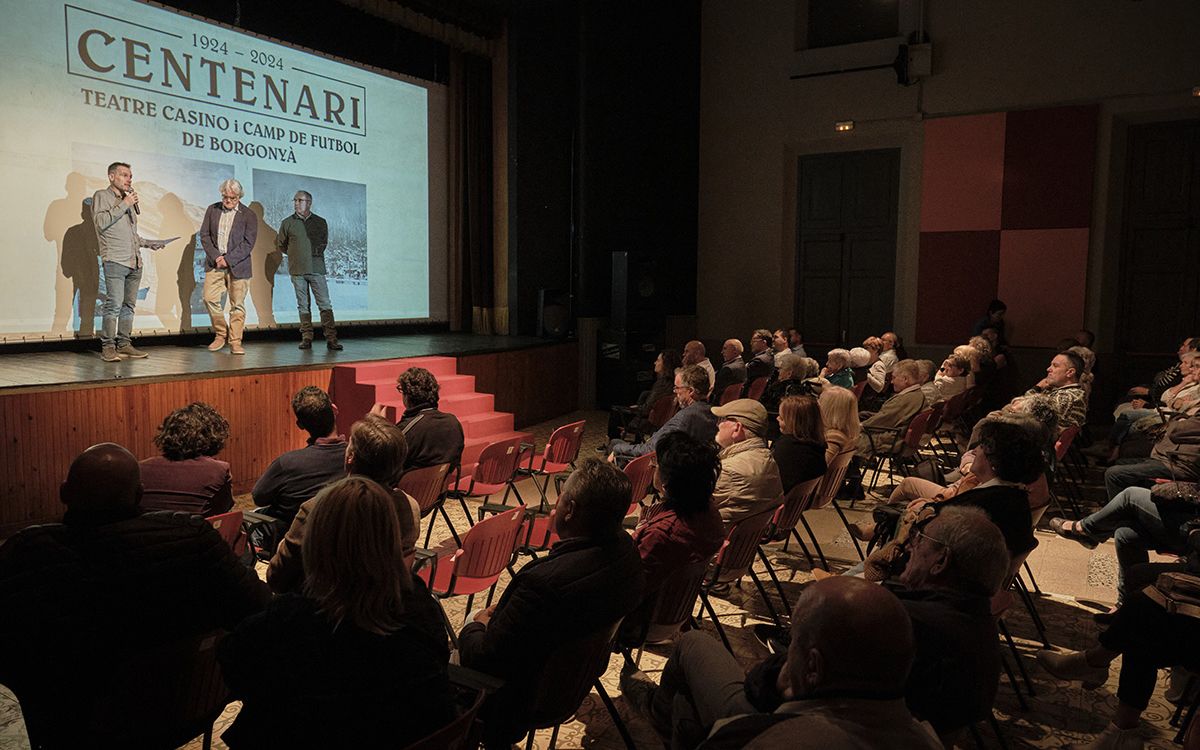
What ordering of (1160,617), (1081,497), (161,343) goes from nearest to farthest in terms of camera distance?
(1160,617) < (1081,497) < (161,343)

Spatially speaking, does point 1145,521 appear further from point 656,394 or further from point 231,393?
point 231,393

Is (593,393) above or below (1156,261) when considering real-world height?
below

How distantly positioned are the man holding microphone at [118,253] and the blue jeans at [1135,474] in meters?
7.09

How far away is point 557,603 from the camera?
6.99ft

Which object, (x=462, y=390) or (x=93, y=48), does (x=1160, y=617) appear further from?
(x=93, y=48)

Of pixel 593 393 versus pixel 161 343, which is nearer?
pixel 161 343

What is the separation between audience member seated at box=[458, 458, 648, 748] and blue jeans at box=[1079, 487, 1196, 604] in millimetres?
2623

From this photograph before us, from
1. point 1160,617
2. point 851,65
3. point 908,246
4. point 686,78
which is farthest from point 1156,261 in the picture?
point 1160,617

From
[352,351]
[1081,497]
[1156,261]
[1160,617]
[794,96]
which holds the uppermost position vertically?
[794,96]

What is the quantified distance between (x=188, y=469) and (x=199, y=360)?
3822mm

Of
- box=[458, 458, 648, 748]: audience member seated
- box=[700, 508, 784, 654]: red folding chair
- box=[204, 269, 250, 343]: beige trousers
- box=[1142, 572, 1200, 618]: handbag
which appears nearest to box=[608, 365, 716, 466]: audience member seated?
box=[700, 508, 784, 654]: red folding chair

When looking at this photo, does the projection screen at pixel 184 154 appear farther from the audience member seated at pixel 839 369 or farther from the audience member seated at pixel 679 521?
the audience member seated at pixel 679 521

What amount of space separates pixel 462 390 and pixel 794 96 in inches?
268

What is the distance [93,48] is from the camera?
6723mm
